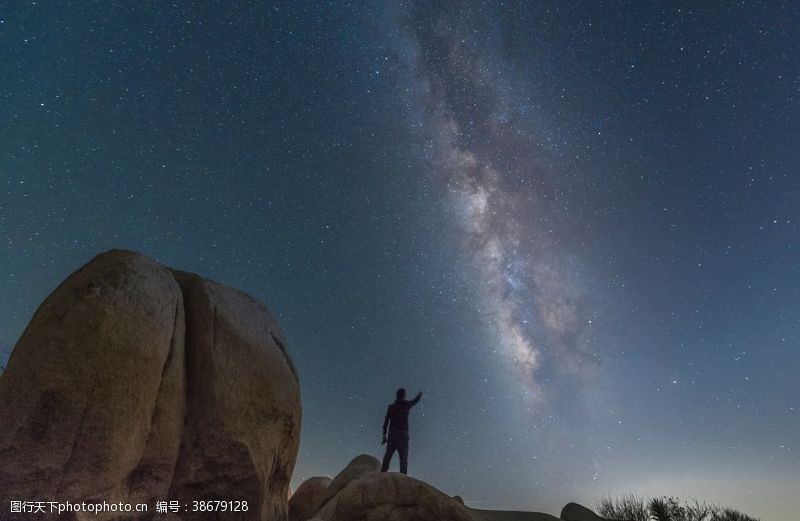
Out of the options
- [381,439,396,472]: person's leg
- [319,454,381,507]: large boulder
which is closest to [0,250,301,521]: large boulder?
[381,439,396,472]: person's leg

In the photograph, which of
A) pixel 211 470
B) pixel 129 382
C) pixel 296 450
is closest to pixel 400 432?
pixel 296 450

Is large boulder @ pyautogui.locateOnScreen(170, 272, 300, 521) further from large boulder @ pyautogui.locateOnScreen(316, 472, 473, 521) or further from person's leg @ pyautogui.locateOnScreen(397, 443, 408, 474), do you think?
person's leg @ pyautogui.locateOnScreen(397, 443, 408, 474)

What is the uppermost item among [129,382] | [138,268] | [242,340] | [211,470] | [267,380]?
[138,268]

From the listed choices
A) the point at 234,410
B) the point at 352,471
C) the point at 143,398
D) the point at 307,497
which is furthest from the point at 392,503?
the point at 307,497

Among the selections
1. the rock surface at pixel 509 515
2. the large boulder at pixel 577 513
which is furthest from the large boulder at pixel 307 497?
the large boulder at pixel 577 513

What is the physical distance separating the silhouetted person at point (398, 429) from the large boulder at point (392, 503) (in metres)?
2.57

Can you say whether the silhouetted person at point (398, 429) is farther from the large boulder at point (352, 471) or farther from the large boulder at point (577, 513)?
the large boulder at point (577, 513)

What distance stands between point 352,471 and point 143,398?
8.78m

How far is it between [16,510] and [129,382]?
74.2 inches

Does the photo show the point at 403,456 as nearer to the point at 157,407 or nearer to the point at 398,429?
the point at 398,429

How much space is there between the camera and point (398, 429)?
503 inches

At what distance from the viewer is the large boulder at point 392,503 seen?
31.4 feet

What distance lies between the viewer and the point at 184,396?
26.7ft

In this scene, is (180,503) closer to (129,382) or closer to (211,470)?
(211,470)
